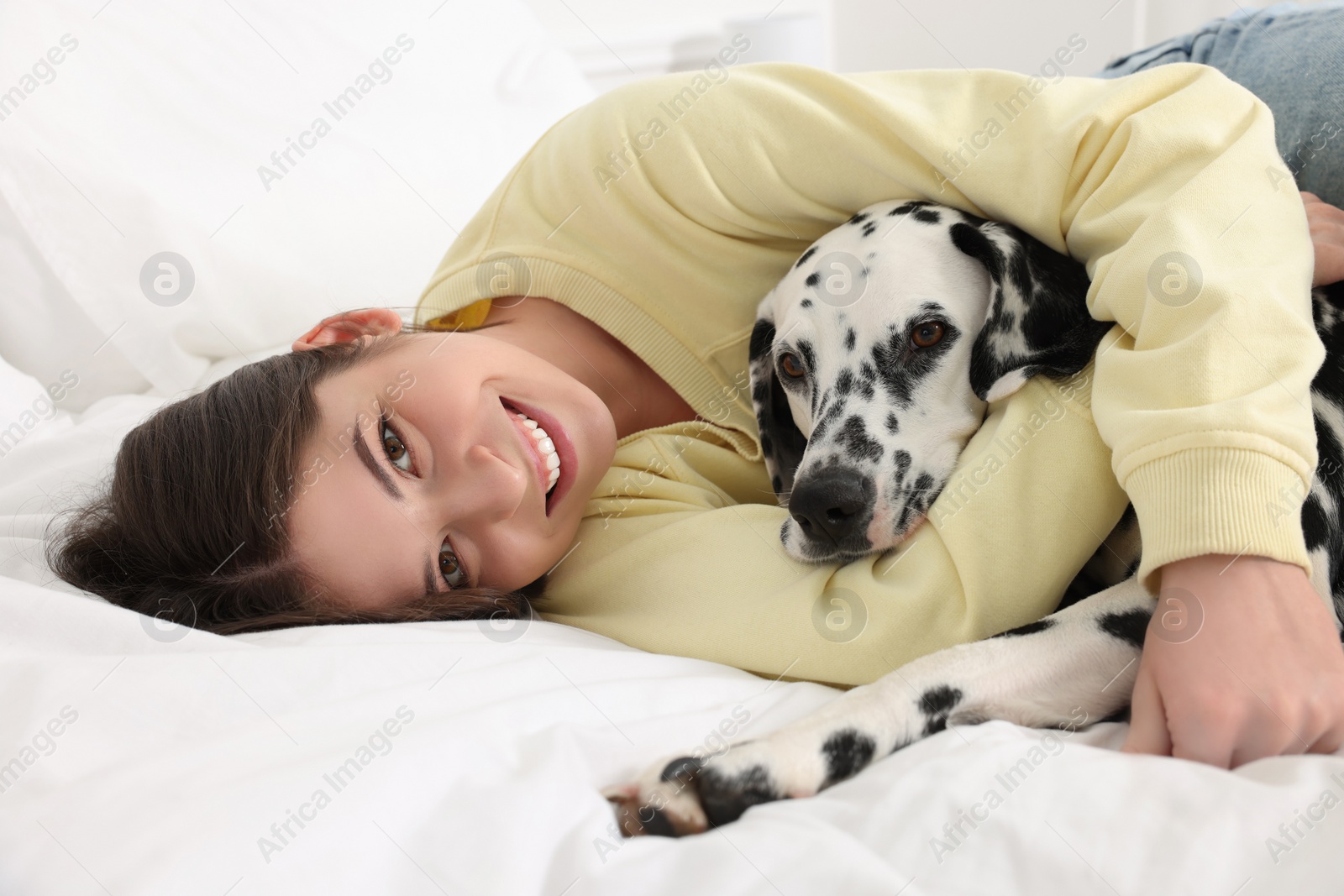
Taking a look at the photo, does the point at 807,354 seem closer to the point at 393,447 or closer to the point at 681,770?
the point at 393,447

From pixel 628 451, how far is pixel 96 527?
969 mm

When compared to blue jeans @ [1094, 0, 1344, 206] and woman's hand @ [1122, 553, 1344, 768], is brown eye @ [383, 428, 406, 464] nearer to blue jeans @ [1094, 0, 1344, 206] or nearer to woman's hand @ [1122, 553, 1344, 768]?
woman's hand @ [1122, 553, 1344, 768]

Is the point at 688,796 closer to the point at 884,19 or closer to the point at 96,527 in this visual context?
the point at 96,527

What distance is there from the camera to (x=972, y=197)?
1643 millimetres

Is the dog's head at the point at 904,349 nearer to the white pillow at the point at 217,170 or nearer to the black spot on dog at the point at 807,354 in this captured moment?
the black spot on dog at the point at 807,354

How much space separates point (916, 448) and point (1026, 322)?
27 cm

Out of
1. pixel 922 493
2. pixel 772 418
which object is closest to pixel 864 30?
pixel 772 418

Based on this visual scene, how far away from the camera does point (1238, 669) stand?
105cm

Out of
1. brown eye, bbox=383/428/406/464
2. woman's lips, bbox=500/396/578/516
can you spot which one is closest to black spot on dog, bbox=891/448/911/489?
woman's lips, bbox=500/396/578/516

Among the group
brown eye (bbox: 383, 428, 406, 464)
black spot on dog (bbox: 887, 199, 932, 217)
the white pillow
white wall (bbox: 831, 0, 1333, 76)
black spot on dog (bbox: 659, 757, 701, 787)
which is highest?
the white pillow

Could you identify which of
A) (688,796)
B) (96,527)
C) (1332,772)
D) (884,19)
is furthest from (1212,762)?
(884,19)

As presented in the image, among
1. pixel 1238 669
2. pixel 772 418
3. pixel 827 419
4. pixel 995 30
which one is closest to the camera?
pixel 1238 669

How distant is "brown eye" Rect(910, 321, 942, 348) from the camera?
1567 millimetres

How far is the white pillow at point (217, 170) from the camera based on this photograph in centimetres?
241
